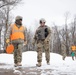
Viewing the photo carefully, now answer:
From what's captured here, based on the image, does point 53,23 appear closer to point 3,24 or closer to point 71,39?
point 71,39

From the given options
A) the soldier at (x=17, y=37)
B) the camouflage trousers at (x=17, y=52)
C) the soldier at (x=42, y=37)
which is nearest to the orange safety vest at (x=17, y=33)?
the soldier at (x=17, y=37)

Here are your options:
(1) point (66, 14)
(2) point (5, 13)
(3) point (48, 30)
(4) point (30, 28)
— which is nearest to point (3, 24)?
(2) point (5, 13)

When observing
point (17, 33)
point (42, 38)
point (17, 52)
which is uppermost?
point (17, 33)

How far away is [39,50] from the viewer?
10.2 meters

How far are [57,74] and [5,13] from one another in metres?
41.0

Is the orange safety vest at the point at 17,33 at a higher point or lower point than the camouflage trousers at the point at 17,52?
higher

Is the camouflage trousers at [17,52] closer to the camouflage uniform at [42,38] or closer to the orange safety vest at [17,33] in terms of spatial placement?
the orange safety vest at [17,33]

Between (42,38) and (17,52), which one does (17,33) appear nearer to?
(17,52)

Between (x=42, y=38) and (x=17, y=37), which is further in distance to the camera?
(x=42, y=38)

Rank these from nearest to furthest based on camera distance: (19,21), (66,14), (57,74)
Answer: (57,74)
(19,21)
(66,14)

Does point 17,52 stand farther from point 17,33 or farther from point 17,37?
point 17,33

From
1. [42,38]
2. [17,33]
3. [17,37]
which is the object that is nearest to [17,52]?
[17,37]

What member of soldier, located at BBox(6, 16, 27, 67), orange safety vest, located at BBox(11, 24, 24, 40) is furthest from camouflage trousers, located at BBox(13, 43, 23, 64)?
orange safety vest, located at BBox(11, 24, 24, 40)

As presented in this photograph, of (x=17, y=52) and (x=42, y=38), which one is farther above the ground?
(x=42, y=38)
